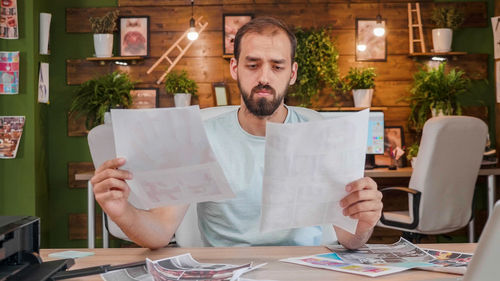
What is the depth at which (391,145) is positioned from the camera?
4.62 m

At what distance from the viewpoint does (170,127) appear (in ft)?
4.32

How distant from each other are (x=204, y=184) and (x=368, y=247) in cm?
52

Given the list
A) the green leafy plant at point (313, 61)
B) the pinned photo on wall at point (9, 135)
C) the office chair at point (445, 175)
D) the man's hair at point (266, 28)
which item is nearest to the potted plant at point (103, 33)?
the pinned photo on wall at point (9, 135)

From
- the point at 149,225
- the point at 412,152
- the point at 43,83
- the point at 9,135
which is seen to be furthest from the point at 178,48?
the point at 149,225

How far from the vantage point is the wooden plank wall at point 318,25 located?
4.80 m

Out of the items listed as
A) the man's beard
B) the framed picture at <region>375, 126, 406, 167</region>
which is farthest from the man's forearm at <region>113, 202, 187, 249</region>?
the framed picture at <region>375, 126, 406, 167</region>

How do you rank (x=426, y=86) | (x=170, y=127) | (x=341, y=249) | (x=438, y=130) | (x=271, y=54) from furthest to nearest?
(x=426, y=86) < (x=438, y=130) < (x=271, y=54) < (x=341, y=249) < (x=170, y=127)

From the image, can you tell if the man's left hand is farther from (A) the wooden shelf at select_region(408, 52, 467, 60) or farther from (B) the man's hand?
(A) the wooden shelf at select_region(408, 52, 467, 60)

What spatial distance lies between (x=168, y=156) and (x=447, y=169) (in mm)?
2511

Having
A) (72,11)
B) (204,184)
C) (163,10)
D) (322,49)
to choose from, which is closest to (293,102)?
(322,49)

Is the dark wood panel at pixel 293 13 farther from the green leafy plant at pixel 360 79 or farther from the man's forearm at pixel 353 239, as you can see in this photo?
the man's forearm at pixel 353 239

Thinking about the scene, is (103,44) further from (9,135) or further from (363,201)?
(363,201)

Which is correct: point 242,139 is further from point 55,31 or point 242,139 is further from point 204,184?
point 55,31

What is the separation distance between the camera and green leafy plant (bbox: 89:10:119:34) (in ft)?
15.3
